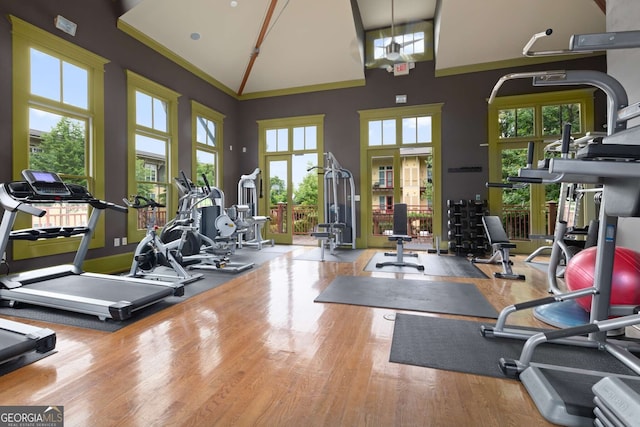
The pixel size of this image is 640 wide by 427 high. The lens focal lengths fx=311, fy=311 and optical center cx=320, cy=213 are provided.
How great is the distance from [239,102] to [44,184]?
225 inches

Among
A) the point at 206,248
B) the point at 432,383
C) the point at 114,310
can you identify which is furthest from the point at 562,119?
the point at 114,310

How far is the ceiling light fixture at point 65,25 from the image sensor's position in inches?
152

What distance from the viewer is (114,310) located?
99.7 inches

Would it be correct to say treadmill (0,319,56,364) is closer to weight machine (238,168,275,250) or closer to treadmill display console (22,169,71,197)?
treadmill display console (22,169,71,197)

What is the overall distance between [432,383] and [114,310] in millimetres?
2440

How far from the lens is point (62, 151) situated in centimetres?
409

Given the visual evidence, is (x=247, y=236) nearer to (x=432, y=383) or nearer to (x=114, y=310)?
(x=114, y=310)

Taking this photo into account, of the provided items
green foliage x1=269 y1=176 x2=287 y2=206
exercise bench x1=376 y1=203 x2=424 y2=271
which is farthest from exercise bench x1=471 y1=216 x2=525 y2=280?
green foliage x1=269 y1=176 x2=287 y2=206

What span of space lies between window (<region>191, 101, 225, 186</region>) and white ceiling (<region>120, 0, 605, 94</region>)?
0.88 m

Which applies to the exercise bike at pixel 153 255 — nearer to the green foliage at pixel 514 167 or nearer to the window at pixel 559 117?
the green foliage at pixel 514 167

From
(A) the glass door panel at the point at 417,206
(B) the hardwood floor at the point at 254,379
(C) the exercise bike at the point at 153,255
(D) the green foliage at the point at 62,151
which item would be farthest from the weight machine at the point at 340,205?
(D) the green foliage at the point at 62,151

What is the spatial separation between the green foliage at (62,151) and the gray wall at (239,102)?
1.06 feet

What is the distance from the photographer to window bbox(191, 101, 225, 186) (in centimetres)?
638

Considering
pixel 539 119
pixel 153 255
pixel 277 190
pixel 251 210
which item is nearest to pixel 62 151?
pixel 153 255
